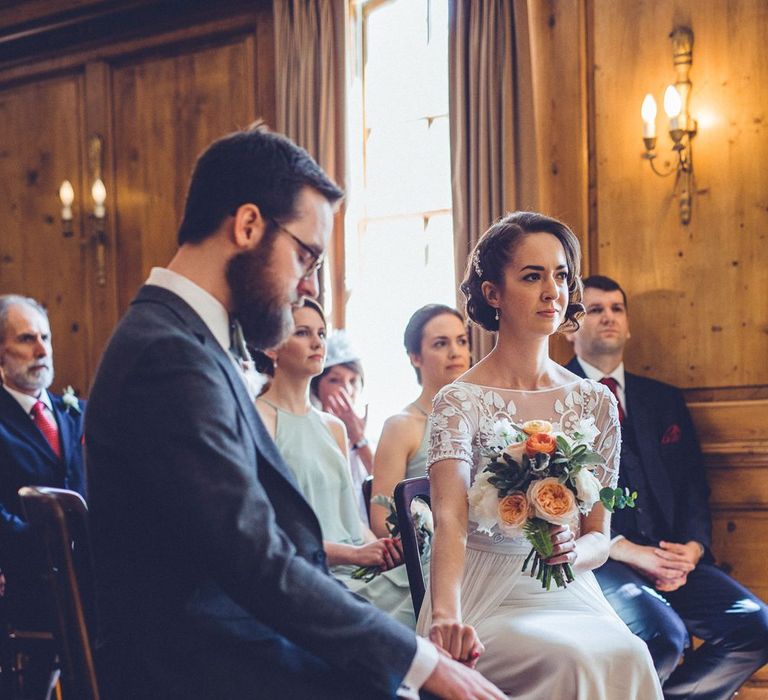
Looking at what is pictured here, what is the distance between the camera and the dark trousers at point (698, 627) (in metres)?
3.68

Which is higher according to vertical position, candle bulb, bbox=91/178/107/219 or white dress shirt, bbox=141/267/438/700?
candle bulb, bbox=91/178/107/219

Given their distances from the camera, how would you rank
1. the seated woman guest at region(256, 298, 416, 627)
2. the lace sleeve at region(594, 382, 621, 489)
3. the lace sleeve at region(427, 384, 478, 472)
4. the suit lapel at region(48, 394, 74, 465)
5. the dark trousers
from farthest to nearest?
the suit lapel at region(48, 394, 74, 465) < the seated woman guest at region(256, 298, 416, 627) < the dark trousers < the lace sleeve at region(594, 382, 621, 489) < the lace sleeve at region(427, 384, 478, 472)

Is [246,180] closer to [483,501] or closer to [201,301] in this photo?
[201,301]

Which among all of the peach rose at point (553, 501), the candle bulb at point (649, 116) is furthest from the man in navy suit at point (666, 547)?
the peach rose at point (553, 501)

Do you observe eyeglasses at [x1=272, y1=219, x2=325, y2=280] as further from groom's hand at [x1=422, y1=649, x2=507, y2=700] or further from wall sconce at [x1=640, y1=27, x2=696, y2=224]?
wall sconce at [x1=640, y1=27, x2=696, y2=224]

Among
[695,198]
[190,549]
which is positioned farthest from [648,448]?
[190,549]

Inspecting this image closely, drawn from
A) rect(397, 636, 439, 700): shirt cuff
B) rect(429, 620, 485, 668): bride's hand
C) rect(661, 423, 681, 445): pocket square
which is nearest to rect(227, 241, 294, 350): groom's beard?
rect(397, 636, 439, 700): shirt cuff

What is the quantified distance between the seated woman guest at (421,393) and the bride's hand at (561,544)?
1425 mm

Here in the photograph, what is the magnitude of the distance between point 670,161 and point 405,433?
6.68ft

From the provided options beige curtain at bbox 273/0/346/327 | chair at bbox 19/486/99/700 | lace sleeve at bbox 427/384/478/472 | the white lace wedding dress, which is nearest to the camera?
chair at bbox 19/486/99/700

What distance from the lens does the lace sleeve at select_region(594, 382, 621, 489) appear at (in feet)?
9.68

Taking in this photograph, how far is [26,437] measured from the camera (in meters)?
4.61

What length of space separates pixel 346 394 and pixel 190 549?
344cm

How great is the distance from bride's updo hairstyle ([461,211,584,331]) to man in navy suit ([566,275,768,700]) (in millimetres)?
1316
